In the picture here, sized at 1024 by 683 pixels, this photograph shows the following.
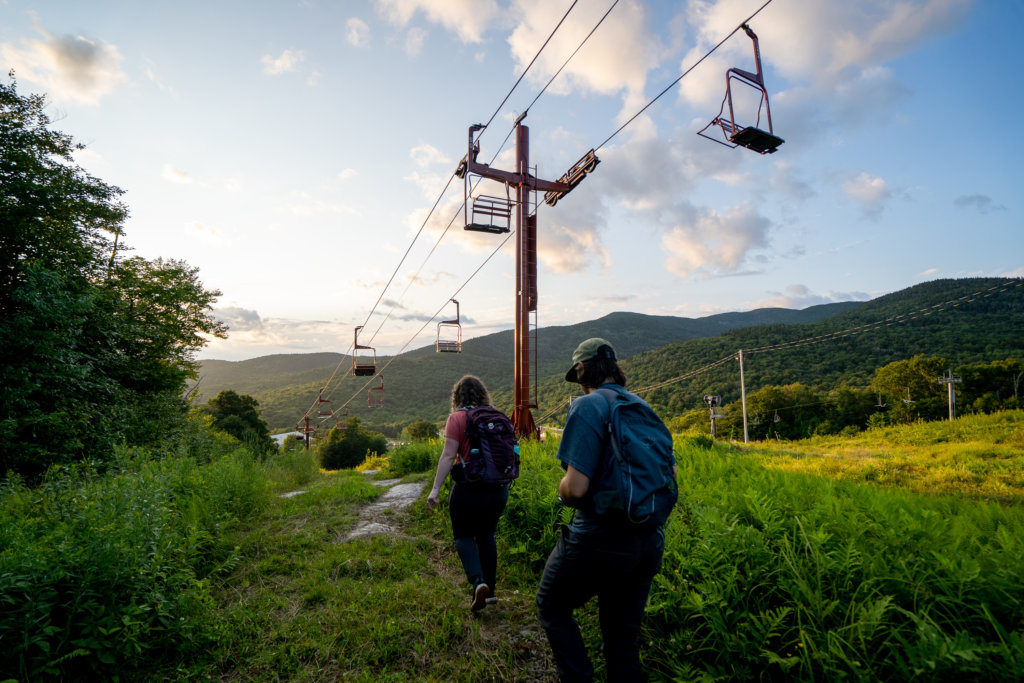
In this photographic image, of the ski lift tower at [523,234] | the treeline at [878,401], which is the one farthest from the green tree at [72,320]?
the treeline at [878,401]

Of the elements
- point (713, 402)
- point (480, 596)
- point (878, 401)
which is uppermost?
point (480, 596)

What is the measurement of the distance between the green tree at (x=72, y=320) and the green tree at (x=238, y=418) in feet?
33.9

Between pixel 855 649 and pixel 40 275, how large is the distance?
17.4 m

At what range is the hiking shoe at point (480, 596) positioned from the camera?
370 cm

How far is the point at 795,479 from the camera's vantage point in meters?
4.54

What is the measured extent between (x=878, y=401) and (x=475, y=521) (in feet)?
223

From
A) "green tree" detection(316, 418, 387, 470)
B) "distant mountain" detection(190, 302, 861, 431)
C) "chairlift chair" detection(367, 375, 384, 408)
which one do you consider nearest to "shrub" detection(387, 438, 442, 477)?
"chairlift chair" detection(367, 375, 384, 408)

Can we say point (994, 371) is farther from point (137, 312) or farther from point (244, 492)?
point (137, 312)

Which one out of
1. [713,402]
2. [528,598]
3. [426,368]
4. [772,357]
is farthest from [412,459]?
[426,368]

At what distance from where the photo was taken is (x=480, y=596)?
3705 millimetres

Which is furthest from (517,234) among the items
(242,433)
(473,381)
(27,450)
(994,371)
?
(994,371)

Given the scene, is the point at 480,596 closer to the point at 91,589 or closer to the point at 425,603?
the point at 425,603

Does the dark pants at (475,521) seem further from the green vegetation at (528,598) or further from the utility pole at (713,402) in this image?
the utility pole at (713,402)

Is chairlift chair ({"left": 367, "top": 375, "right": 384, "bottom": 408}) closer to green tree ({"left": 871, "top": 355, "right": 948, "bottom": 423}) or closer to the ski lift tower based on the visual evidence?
the ski lift tower
